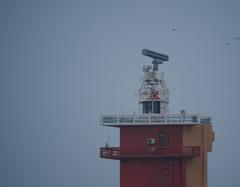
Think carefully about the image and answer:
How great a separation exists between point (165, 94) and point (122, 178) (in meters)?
4.65

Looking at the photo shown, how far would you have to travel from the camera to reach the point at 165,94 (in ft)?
80.2

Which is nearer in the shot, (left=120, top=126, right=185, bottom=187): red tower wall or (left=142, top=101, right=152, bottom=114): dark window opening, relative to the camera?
(left=120, top=126, right=185, bottom=187): red tower wall

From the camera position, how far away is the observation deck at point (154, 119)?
2278 cm

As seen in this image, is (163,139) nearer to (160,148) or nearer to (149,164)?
(160,148)

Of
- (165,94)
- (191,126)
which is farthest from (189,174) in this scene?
(165,94)

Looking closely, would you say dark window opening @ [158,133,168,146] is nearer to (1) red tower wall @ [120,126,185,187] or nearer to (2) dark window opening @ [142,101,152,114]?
(1) red tower wall @ [120,126,185,187]

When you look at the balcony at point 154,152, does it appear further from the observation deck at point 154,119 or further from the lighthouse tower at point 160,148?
the observation deck at point 154,119

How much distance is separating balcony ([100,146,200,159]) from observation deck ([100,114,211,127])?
3.92ft

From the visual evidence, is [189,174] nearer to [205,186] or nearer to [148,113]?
[205,186]

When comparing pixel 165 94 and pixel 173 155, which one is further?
pixel 165 94

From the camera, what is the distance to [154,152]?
75.3 ft

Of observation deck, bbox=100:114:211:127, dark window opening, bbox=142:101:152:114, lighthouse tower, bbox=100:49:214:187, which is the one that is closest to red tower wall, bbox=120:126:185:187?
lighthouse tower, bbox=100:49:214:187

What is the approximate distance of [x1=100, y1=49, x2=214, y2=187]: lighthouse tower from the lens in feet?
75.3

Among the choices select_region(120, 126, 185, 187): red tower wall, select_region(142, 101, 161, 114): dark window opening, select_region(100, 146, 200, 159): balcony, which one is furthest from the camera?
select_region(142, 101, 161, 114): dark window opening
